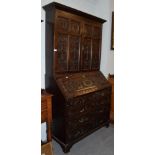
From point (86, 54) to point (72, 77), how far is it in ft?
1.71

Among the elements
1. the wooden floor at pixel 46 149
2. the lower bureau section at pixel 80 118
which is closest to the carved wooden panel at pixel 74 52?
the lower bureau section at pixel 80 118

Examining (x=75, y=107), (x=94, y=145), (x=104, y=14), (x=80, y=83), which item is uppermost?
(x=104, y=14)

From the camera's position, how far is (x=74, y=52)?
2.58 meters

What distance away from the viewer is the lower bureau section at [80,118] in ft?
7.47

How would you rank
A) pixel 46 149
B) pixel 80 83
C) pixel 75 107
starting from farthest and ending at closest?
pixel 80 83 < pixel 75 107 < pixel 46 149

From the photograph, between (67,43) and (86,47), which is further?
(86,47)

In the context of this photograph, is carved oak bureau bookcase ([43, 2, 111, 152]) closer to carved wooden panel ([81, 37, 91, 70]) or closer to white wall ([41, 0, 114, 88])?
carved wooden panel ([81, 37, 91, 70])

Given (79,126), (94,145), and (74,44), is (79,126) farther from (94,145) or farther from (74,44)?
(74,44)

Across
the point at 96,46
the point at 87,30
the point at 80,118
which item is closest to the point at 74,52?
the point at 87,30

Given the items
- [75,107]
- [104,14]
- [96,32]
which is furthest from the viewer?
[104,14]

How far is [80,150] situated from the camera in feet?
7.68
